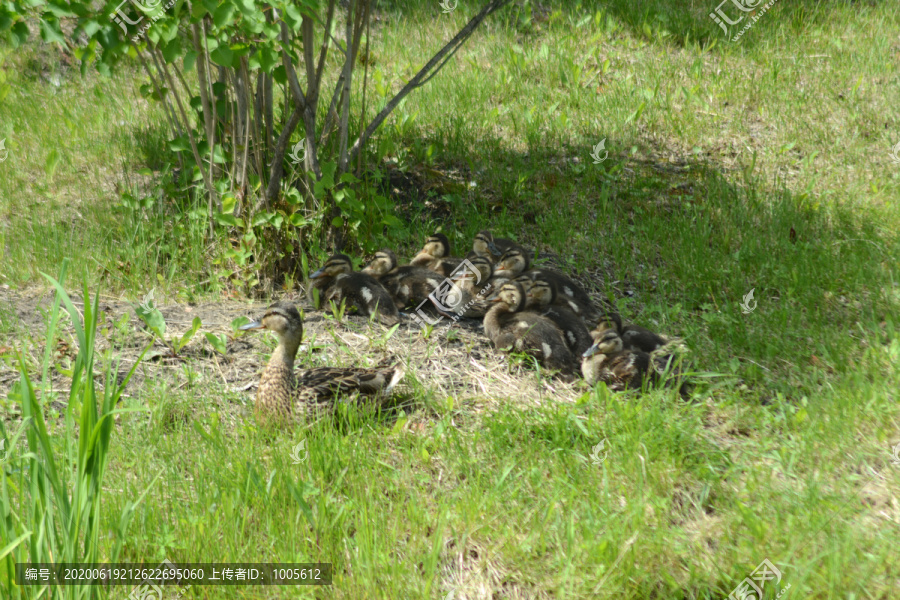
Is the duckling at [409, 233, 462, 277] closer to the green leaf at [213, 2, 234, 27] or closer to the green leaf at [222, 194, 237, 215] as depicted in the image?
the green leaf at [222, 194, 237, 215]

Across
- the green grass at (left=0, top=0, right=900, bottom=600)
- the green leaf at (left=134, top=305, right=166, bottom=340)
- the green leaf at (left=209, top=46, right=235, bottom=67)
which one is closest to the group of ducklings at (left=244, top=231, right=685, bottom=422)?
the green grass at (left=0, top=0, right=900, bottom=600)

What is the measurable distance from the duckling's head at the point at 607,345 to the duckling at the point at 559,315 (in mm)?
376

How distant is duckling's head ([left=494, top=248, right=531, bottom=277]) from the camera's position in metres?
5.98

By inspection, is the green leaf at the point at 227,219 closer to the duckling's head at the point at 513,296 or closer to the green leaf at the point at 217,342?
the green leaf at the point at 217,342

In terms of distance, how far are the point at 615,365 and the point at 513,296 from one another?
3.40 ft

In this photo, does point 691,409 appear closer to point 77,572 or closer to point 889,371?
point 889,371

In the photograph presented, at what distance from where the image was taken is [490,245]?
249 inches

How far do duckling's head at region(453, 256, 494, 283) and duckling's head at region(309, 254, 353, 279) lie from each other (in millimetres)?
925

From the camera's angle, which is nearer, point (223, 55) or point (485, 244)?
point (223, 55)

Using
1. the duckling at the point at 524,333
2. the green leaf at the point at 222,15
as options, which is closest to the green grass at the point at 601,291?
the duckling at the point at 524,333

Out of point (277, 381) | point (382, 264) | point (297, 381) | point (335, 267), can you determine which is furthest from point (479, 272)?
point (277, 381)

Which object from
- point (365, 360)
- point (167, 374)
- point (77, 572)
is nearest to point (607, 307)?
point (365, 360)

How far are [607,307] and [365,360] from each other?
7.88ft

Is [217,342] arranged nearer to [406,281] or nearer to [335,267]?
[335,267]
